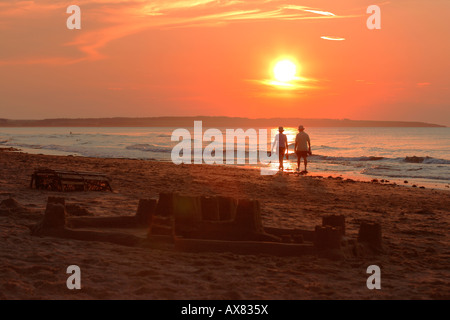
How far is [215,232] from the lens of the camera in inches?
263

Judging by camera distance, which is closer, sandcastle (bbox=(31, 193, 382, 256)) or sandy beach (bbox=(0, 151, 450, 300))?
sandy beach (bbox=(0, 151, 450, 300))

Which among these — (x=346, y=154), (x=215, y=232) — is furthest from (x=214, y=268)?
(x=346, y=154)

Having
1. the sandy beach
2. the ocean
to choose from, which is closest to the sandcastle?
the sandy beach

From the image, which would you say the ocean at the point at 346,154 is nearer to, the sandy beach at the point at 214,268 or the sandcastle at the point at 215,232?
the sandy beach at the point at 214,268

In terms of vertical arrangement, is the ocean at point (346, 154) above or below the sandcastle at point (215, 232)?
above

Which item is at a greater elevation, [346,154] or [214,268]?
[346,154]

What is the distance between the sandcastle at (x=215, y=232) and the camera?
630 centimetres

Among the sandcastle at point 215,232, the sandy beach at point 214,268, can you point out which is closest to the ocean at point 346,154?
the sandy beach at point 214,268

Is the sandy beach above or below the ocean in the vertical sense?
below

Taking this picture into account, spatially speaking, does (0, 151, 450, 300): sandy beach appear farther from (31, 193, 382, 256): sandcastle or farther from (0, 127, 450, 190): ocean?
(0, 127, 450, 190): ocean

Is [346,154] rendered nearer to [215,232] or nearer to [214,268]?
[215,232]

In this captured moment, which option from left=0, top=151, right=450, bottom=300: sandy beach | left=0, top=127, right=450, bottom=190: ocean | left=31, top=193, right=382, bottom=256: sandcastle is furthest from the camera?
left=0, top=127, right=450, bottom=190: ocean

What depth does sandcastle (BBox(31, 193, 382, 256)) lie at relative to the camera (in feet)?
20.7
